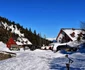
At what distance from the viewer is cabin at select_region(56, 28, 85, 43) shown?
81.7 metres

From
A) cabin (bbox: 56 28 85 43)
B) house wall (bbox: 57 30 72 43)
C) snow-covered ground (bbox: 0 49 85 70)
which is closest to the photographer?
snow-covered ground (bbox: 0 49 85 70)

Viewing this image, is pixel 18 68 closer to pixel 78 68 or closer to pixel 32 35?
pixel 78 68

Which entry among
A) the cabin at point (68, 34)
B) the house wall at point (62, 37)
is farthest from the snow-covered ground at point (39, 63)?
the house wall at point (62, 37)

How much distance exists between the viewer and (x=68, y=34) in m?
82.7

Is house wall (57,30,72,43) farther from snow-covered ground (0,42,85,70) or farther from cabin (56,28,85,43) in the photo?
snow-covered ground (0,42,85,70)

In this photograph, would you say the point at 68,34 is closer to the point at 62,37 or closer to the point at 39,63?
the point at 62,37

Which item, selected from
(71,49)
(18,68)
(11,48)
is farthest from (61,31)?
(18,68)

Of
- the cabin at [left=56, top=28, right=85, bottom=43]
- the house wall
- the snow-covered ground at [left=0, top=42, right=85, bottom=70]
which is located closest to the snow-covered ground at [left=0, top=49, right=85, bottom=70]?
the snow-covered ground at [left=0, top=42, right=85, bottom=70]

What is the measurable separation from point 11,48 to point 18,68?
37.0 meters

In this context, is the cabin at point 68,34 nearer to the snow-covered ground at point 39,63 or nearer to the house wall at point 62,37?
the house wall at point 62,37

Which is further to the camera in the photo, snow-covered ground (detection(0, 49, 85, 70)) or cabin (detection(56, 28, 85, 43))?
cabin (detection(56, 28, 85, 43))

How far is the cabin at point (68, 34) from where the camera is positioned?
81.7 meters

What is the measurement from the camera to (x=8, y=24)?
136125 mm

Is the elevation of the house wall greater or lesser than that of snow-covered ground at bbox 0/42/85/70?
greater
